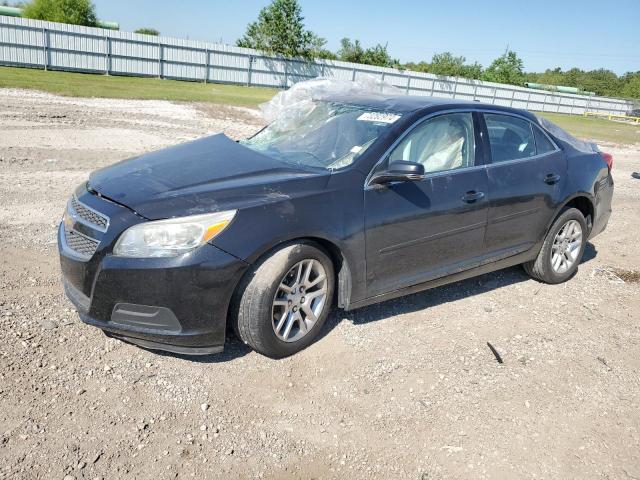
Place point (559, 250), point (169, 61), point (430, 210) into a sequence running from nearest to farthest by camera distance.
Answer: point (430, 210)
point (559, 250)
point (169, 61)

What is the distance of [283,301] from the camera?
3.58 m

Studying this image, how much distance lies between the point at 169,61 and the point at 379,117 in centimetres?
3231

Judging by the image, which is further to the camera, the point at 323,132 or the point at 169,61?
the point at 169,61

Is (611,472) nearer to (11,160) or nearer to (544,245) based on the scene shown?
(544,245)

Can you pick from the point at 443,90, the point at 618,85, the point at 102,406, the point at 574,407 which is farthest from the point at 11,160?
the point at 618,85

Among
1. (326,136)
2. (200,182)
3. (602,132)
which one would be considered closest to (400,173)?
(326,136)

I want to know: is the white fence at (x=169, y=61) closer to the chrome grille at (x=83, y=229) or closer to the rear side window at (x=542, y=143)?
the rear side window at (x=542, y=143)

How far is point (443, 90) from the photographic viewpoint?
141ft

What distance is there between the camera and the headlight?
3188mm

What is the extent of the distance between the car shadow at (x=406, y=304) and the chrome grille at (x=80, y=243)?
81cm

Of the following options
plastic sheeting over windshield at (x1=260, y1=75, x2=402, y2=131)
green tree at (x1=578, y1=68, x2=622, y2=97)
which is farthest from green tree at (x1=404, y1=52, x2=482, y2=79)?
plastic sheeting over windshield at (x1=260, y1=75, x2=402, y2=131)

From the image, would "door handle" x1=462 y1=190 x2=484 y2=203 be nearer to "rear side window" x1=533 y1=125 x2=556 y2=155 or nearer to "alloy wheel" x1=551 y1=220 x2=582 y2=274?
"rear side window" x1=533 y1=125 x2=556 y2=155

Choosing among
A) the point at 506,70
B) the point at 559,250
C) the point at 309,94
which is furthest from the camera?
the point at 506,70

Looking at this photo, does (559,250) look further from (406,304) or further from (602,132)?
(602,132)
